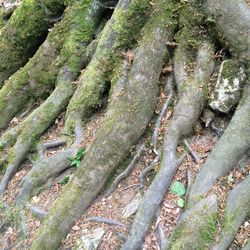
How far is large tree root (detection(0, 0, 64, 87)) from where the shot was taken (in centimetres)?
866

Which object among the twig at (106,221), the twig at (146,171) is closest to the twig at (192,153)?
the twig at (146,171)

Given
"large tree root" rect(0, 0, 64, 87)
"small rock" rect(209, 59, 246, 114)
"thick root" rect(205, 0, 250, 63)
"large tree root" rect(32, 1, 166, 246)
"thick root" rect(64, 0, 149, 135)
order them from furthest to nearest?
"large tree root" rect(0, 0, 64, 87)
"thick root" rect(64, 0, 149, 135)
"thick root" rect(205, 0, 250, 63)
"small rock" rect(209, 59, 246, 114)
"large tree root" rect(32, 1, 166, 246)

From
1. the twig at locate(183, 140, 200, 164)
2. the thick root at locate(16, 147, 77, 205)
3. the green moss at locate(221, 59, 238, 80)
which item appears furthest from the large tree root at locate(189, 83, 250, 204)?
the thick root at locate(16, 147, 77, 205)

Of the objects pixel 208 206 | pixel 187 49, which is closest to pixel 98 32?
pixel 187 49

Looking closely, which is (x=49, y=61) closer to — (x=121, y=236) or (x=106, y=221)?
(x=106, y=221)

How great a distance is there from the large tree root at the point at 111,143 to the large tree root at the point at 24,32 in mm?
2970

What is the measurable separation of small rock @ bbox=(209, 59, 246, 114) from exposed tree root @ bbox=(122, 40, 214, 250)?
0.61 feet

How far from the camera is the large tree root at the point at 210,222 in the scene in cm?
459

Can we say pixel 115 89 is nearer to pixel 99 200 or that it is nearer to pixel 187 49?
pixel 187 49

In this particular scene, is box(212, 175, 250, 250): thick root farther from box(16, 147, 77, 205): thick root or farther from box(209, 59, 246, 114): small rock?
box(16, 147, 77, 205): thick root

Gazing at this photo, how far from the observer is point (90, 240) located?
533 centimetres

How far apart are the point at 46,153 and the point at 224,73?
9.70ft

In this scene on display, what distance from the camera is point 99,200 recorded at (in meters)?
5.75

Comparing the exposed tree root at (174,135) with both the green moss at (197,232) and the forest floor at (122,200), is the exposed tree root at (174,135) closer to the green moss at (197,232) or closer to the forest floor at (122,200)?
the forest floor at (122,200)
